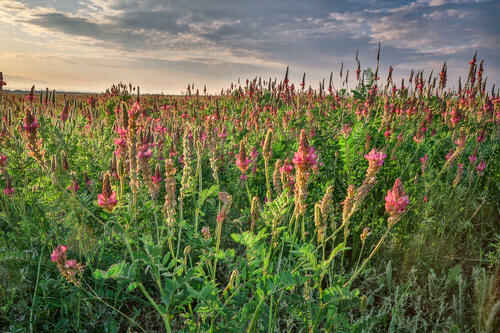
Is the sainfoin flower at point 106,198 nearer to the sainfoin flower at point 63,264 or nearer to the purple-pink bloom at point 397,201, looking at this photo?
the sainfoin flower at point 63,264

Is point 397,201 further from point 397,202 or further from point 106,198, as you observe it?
point 106,198

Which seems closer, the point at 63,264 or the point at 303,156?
the point at 63,264

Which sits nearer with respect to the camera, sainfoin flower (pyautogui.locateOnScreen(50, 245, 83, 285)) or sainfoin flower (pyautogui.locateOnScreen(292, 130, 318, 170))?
sainfoin flower (pyautogui.locateOnScreen(50, 245, 83, 285))

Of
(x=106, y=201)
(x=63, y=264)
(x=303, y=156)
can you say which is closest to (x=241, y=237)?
(x=303, y=156)

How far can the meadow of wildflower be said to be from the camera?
1.26 m

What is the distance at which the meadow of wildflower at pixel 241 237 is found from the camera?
126 centimetres

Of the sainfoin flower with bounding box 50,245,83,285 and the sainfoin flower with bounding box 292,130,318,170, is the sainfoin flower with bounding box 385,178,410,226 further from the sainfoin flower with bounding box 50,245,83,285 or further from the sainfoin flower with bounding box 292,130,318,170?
the sainfoin flower with bounding box 50,245,83,285

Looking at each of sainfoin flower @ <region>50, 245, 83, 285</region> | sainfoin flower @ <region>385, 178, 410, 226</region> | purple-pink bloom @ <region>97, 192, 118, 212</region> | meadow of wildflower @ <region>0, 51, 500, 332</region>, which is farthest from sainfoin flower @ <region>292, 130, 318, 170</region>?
sainfoin flower @ <region>50, 245, 83, 285</region>

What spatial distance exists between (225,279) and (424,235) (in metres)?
1.67

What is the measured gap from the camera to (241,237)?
1251 mm

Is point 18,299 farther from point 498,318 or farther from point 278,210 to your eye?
point 498,318

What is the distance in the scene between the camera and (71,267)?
119cm

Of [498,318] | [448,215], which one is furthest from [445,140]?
[498,318]

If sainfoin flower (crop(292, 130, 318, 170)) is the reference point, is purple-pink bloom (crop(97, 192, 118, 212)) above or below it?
below
